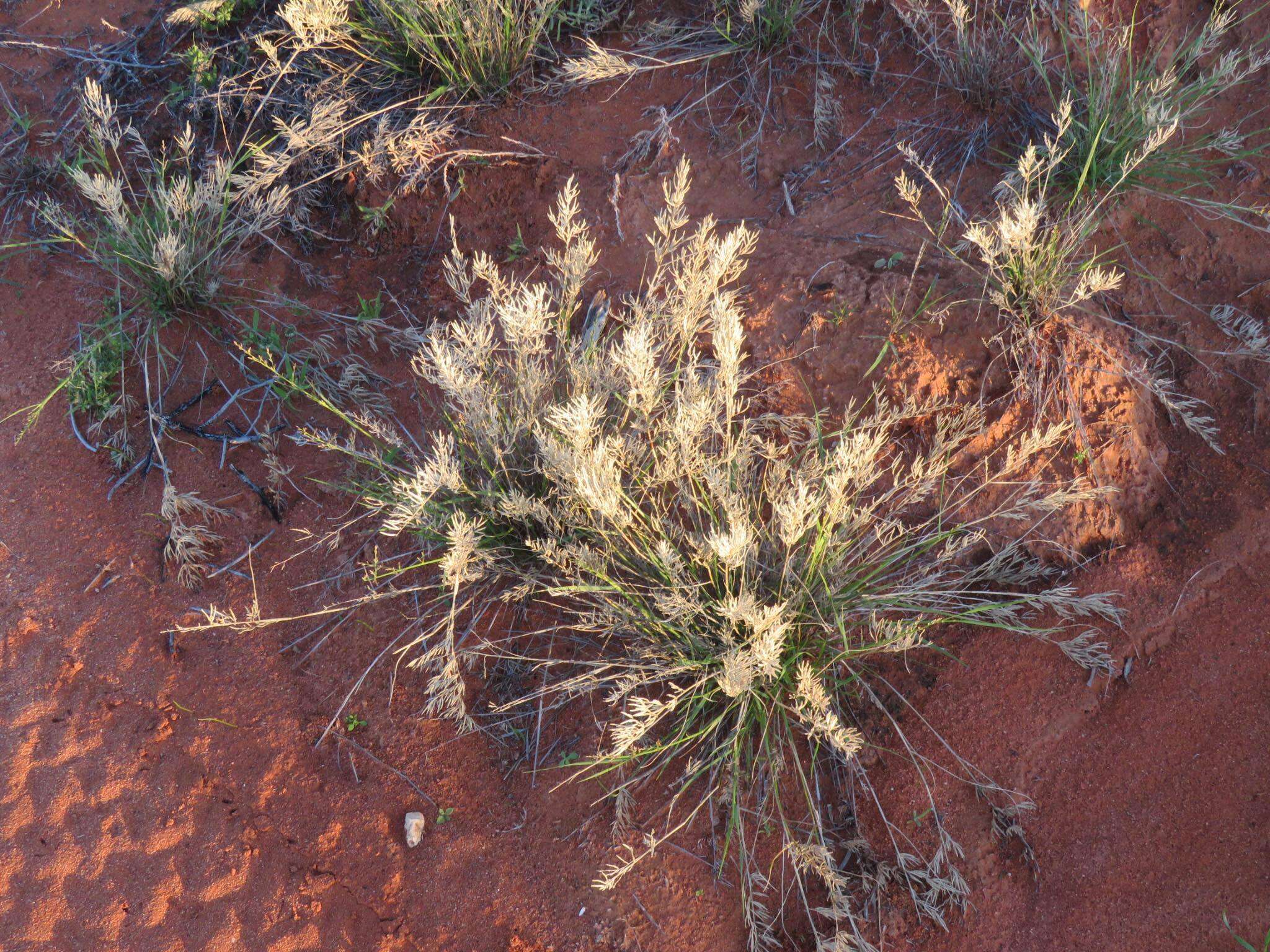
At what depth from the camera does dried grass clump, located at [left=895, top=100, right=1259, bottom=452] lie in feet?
9.12

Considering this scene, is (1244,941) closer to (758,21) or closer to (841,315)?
(841,315)

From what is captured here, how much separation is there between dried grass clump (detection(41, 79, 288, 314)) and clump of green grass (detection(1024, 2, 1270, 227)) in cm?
286

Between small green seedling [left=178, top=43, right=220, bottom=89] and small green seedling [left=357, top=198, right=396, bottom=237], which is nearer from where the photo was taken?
small green seedling [left=357, top=198, right=396, bottom=237]

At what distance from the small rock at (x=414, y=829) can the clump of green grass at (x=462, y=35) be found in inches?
110

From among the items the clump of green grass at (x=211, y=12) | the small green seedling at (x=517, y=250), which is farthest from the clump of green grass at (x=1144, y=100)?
the clump of green grass at (x=211, y=12)

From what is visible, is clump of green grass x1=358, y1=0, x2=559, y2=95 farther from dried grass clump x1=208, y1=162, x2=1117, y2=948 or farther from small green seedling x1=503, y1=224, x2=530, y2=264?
dried grass clump x1=208, y1=162, x2=1117, y2=948

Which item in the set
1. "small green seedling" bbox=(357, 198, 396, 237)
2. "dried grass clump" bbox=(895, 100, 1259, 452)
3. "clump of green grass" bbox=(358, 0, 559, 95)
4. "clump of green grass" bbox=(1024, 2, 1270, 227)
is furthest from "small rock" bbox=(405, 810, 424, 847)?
"clump of green grass" bbox=(358, 0, 559, 95)

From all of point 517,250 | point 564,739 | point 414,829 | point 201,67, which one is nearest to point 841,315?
point 517,250

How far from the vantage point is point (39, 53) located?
4.46 meters

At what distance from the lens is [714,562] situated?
2.38 metres

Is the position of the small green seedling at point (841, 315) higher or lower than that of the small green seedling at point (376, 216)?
higher

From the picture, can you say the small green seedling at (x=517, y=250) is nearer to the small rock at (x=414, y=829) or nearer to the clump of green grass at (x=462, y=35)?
the clump of green grass at (x=462, y=35)

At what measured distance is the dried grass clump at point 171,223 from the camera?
10.9ft

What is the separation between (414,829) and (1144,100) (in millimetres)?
3121
